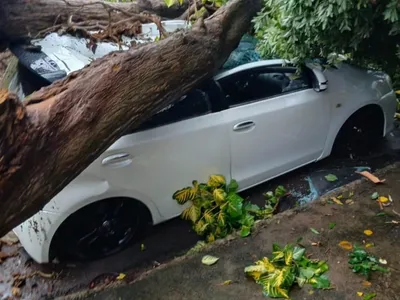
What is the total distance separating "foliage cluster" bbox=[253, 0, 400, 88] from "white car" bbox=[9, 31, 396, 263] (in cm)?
33

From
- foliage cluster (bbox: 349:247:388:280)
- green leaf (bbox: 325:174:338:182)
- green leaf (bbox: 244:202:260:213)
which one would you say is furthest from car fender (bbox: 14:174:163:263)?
green leaf (bbox: 325:174:338:182)

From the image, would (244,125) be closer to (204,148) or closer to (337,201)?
(204,148)

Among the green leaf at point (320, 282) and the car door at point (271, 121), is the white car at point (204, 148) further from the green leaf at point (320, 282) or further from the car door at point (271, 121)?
the green leaf at point (320, 282)

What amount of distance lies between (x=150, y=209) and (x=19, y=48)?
1924 mm

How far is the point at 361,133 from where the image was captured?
551cm

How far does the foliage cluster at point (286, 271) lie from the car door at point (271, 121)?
1096 mm

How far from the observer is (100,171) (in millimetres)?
3604

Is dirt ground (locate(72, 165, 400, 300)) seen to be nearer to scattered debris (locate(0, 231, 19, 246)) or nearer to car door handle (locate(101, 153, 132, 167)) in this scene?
car door handle (locate(101, 153, 132, 167))

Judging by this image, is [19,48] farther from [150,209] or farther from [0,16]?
[150,209]

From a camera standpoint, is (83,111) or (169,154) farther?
(169,154)

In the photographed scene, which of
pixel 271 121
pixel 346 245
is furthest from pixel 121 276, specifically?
pixel 271 121

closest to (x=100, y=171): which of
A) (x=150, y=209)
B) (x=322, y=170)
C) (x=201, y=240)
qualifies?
(x=150, y=209)

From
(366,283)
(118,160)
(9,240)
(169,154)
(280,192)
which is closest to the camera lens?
(366,283)

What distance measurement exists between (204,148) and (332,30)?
1478 mm
